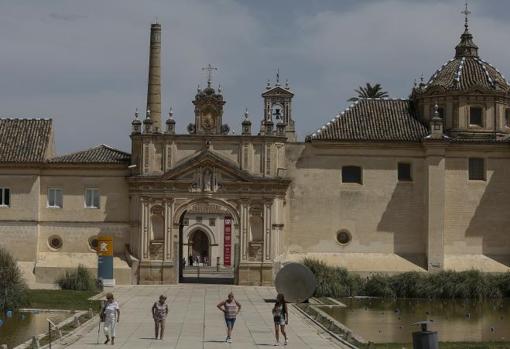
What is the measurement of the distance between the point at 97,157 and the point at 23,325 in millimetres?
21269

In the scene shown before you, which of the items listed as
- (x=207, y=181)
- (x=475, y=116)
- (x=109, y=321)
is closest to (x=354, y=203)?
(x=207, y=181)

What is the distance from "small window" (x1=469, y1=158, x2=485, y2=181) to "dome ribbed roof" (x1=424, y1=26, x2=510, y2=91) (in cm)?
389

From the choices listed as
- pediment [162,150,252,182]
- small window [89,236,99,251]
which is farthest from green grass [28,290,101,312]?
pediment [162,150,252,182]

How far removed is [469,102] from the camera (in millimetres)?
57156

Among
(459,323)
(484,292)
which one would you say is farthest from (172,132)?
(459,323)

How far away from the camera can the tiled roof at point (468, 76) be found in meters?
57.5

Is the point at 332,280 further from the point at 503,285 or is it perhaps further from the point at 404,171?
the point at 503,285

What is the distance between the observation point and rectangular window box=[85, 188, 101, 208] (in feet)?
184

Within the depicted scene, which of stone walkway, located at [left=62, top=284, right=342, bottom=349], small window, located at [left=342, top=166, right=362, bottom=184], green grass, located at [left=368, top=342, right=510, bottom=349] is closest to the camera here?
green grass, located at [left=368, top=342, right=510, bottom=349]

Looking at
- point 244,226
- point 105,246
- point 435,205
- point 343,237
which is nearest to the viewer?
point 105,246

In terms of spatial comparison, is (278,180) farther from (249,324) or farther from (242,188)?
(249,324)

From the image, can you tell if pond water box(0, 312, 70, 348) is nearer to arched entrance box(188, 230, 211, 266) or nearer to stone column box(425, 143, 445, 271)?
stone column box(425, 143, 445, 271)

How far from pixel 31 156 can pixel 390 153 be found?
61.3 feet

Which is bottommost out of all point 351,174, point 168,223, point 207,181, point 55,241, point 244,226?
point 55,241
